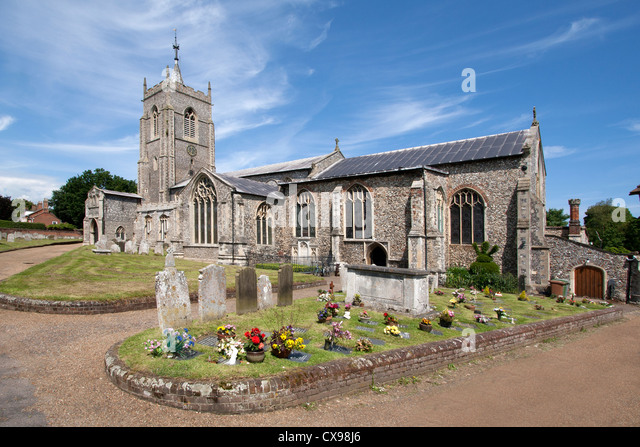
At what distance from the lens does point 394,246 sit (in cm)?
2138

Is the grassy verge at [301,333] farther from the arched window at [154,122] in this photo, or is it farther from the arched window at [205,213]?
the arched window at [154,122]

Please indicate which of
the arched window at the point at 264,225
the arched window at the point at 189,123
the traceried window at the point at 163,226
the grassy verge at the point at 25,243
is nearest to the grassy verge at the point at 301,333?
the arched window at the point at 264,225

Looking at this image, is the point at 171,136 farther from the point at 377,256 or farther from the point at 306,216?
the point at 377,256

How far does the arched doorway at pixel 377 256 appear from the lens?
2265 centimetres

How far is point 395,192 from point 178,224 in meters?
17.3

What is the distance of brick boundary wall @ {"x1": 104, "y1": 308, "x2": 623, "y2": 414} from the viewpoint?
17.5 feet

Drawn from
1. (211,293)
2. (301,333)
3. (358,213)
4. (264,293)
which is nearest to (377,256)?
(358,213)

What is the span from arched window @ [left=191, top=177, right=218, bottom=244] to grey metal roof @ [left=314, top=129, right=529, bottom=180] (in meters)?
8.64

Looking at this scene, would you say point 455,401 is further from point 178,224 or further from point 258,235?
point 178,224

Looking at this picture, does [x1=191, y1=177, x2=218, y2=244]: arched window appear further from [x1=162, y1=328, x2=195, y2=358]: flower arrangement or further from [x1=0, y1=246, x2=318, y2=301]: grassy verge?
[x1=162, y1=328, x2=195, y2=358]: flower arrangement
